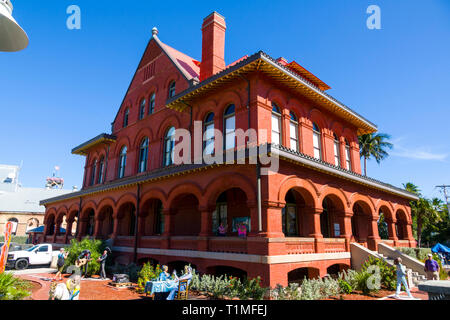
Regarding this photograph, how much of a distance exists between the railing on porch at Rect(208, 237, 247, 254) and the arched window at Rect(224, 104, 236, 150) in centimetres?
443

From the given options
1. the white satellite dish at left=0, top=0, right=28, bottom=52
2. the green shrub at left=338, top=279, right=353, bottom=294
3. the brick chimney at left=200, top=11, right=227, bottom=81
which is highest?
the brick chimney at left=200, top=11, right=227, bottom=81

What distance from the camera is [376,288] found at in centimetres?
1184

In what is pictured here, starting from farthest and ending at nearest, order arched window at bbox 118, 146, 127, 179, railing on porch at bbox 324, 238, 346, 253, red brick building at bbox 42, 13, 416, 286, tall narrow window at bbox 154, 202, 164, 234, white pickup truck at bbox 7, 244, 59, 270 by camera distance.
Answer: arched window at bbox 118, 146, 127, 179
tall narrow window at bbox 154, 202, 164, 234
white pickup truck at bbox 7, 244, 59, 270
railing on porch at bbox 324, 238, 346, 253
red brick building at bbox 42, 13, 416, 286

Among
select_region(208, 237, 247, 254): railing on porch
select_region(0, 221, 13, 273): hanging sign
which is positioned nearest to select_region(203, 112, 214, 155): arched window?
select_region(208, 237, 247, 254): railing on porch

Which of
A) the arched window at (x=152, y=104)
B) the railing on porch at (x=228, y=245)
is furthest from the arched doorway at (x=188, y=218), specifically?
the arched window at (x=152, y=104)

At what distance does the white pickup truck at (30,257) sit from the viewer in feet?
64.2

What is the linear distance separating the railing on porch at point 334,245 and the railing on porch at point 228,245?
4.49 meters

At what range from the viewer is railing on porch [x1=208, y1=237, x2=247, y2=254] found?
38.8ft

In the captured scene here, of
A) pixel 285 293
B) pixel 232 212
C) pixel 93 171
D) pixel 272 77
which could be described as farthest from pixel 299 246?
pixel 93 171

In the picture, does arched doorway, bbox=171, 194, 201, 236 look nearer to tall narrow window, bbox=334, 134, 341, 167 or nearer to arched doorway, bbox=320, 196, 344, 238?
arched doorway, bbox=320, 196, 344, 238

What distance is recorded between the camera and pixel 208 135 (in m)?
16.0

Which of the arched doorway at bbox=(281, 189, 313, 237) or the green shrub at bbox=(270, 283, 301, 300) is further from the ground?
the arched doorway at bbox=(281, 189, 313, 237)

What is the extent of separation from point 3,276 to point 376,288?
1334cm

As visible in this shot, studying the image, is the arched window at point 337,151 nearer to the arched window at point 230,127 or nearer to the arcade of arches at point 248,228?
the arcade of arches at point 248,228
